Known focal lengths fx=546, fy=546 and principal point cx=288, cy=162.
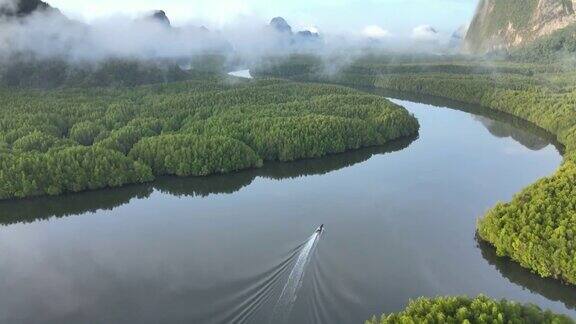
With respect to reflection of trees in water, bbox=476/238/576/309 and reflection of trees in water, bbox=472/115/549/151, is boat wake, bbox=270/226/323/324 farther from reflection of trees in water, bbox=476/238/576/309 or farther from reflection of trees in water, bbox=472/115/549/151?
reflection of trees in water, bbox=472/115/549/151

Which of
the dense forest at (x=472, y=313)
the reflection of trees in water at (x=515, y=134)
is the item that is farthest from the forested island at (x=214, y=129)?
the reflection of trees in water at (x=515, y=134)

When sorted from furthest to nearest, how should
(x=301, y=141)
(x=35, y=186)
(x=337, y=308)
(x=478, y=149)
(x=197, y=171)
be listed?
(x=478, y=149) < (x=301, y=141) < (x=197, y=171) < (x=35, y=186) < (x=337, y=308)

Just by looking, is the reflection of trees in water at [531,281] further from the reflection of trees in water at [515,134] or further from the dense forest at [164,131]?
the reflection of trees in water at [515,134]

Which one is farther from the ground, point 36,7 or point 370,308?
point 36,7

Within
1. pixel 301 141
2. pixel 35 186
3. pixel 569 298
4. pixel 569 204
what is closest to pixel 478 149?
pixel 301 141

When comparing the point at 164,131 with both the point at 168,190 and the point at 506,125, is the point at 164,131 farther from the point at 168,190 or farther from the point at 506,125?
the point at 506,125

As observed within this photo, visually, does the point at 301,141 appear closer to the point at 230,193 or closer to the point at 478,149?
the point at 230,193
